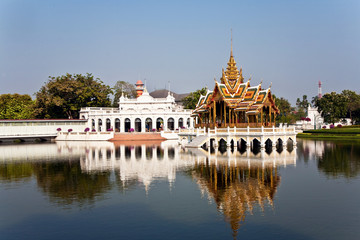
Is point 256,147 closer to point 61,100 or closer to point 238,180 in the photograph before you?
point 238,180

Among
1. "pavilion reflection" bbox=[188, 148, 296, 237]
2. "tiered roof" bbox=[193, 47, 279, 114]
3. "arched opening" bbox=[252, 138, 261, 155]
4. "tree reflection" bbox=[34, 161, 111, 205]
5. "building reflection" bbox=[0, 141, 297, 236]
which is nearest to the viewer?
"pavilion reflection" bbox=[188, 148, 296, 237]

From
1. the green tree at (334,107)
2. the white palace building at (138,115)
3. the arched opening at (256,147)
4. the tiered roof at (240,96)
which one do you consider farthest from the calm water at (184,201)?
the green tree at (334,107)

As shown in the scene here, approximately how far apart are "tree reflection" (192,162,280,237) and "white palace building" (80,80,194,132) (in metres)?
44.9

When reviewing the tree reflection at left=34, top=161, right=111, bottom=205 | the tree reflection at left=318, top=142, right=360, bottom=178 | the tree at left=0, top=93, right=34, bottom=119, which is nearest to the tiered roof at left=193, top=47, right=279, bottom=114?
the tree reflection at left=318, top=142, right=360, bottom=178

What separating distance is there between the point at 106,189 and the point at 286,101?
112092 mm

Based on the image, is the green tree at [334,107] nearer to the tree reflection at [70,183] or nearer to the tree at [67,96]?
the tree at [67,96]

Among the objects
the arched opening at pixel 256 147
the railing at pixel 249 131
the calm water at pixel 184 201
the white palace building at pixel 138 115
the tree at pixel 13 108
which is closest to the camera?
the calm water at pixel 184 201

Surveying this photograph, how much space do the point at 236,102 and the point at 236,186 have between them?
2350 cm

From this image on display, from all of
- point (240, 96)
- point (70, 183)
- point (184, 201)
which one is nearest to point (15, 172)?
point (70, 183)

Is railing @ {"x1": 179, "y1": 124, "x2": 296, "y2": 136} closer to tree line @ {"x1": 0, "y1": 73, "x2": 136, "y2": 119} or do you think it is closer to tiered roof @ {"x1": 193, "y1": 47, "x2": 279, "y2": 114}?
tiered roof @ {"x1": 193, "y1": 47, "x2": 279, "y2": 114}

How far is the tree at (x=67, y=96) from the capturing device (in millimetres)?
78625

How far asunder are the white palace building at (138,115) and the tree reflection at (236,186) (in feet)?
147

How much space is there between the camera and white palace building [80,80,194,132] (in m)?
73.1

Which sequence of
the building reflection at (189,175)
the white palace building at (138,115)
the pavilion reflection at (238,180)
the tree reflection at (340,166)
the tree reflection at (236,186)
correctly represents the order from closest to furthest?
the tree reflection at (236,186), the pavilion reflection at (238,180), the building reflection at (189,175), the tree reflection at (340,166), the white palace building at (138,115)
